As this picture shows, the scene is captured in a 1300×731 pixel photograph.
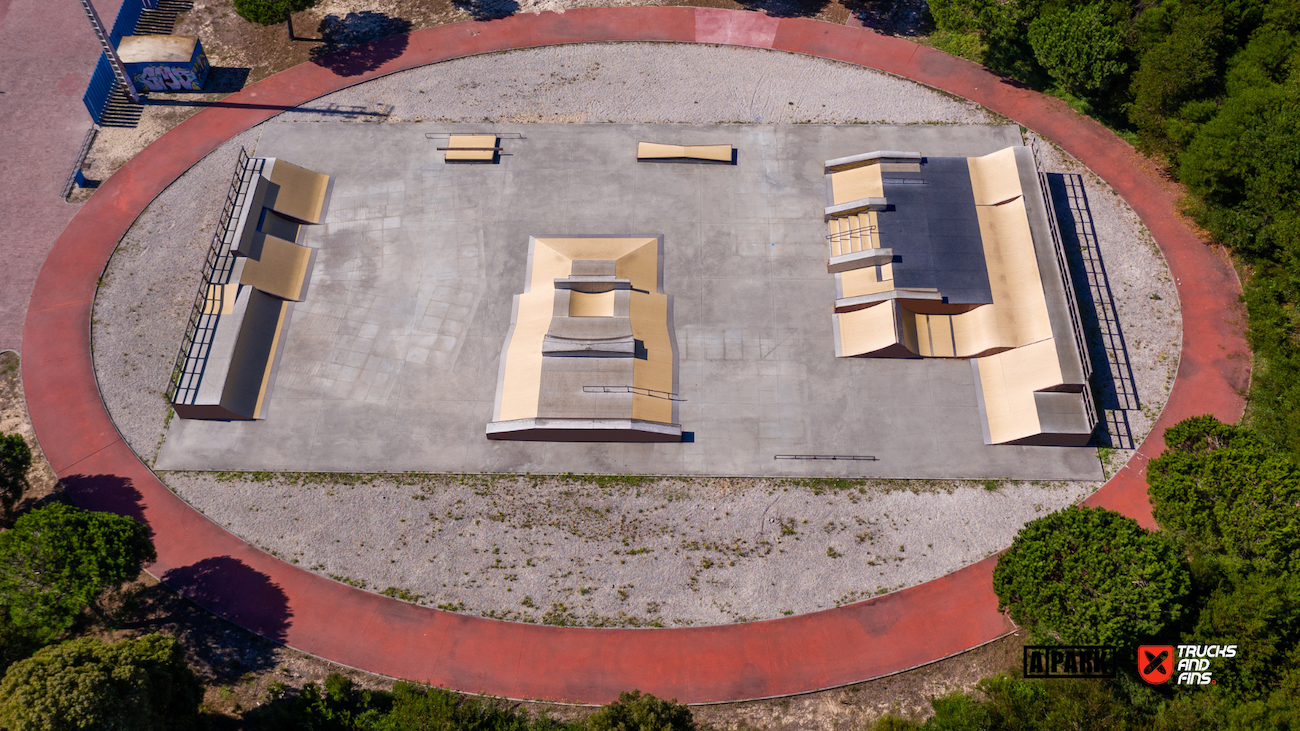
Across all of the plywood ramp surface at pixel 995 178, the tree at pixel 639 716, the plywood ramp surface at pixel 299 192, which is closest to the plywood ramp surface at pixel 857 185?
the plywood ramp surface at pixel 995 178

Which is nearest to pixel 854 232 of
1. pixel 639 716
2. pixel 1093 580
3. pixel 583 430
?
pixel 583 430

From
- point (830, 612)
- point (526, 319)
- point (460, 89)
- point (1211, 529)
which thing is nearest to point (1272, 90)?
point (1211, 529)

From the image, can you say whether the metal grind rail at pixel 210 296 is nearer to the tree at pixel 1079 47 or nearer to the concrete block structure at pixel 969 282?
the concrete block structure at pixel 969 282

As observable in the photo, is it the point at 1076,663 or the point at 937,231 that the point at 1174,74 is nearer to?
the point at 937,231

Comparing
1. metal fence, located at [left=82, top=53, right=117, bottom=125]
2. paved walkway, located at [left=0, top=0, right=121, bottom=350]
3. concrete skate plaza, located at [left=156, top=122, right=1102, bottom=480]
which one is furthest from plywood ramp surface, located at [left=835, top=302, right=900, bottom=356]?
metal fence, located at [left=82, top=53, right=117, bottom=125]

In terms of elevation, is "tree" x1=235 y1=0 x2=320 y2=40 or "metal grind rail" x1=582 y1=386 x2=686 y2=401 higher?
"tree" x1=235 y1=0 x2=320 y2=40

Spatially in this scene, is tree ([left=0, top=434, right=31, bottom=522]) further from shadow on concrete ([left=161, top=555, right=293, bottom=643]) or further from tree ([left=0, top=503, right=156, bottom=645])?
shadow on concrete ([left=161, top=555, right=293, bottom=643])

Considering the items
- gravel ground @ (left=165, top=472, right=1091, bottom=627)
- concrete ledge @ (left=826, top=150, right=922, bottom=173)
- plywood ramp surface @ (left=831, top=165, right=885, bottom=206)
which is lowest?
gravel ground @ (left=165, top=472, right=1091, bottom=627)
